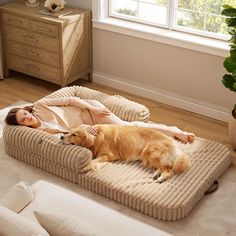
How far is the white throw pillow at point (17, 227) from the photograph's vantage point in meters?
2.16

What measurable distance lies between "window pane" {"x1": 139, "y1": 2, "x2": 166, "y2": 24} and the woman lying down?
1126mm

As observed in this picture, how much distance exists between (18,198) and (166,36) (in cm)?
228

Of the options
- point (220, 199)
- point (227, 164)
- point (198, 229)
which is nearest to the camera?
point (198, 229)

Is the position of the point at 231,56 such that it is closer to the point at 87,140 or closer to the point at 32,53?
the point at 87,140

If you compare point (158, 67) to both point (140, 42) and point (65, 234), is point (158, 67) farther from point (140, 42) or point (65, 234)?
point (65, 234)

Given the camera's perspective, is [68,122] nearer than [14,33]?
Yes

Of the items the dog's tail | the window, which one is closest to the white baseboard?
the window

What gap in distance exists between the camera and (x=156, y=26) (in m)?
4.67

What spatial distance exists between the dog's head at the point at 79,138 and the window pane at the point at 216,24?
5.05 feet

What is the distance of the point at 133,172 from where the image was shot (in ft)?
11.5

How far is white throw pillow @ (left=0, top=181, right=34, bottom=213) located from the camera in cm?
272

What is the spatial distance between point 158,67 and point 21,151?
1.56 meters

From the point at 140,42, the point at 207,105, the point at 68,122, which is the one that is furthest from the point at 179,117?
the point at 68,122

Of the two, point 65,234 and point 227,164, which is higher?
point 65,234
